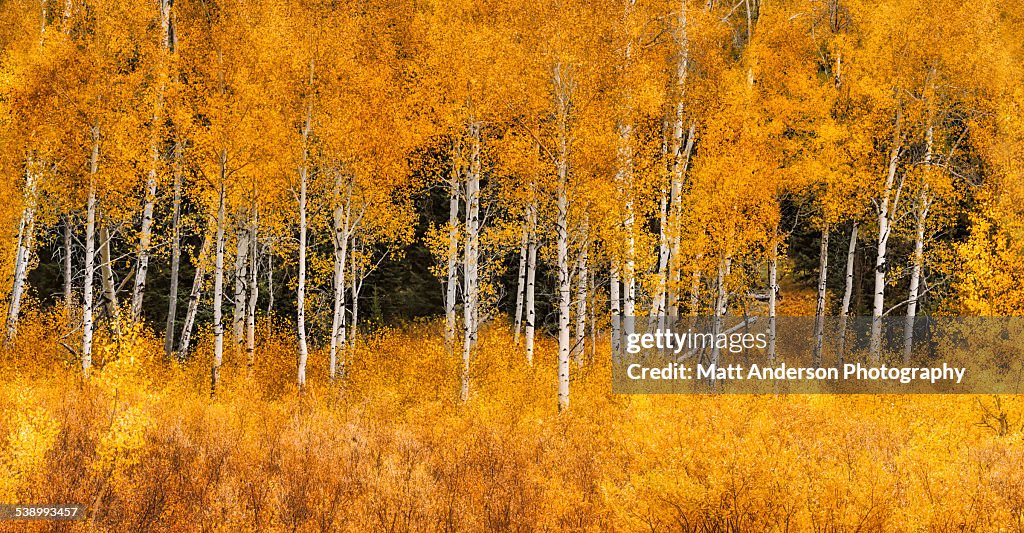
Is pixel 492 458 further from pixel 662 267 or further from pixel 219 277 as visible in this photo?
pixel 219 277

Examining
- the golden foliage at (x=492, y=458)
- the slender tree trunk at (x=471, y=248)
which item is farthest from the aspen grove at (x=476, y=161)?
the golden foliage at (x=492, y=458)

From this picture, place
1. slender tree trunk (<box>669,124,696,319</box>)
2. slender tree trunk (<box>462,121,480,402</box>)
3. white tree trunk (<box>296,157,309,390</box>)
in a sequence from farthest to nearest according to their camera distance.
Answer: slender tree trunk (<box>669,124,696,319</box>) < white tree trunk (<box>296,157,309,390</box>) < slender tree trunk (<box>462,121,480,402</box>)

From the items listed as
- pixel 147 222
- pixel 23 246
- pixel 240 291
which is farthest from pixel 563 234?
pixel 23 246

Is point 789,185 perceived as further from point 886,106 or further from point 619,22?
point 619,22

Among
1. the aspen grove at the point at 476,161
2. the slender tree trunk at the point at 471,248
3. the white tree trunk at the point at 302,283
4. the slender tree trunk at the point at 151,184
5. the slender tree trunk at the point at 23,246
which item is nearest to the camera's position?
the aspen grove at the point at 476,161

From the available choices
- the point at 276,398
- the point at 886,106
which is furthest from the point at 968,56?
the point at 276,398

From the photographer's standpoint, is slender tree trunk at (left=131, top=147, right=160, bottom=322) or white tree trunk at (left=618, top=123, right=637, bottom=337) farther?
slender tree trunk at (left=131, top=147, right=160, bottom=322)

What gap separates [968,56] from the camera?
1978cm

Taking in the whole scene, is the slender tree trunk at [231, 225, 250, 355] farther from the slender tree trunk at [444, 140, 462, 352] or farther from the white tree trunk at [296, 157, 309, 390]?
the slender tree trunk at [444, 140, 462, 352]

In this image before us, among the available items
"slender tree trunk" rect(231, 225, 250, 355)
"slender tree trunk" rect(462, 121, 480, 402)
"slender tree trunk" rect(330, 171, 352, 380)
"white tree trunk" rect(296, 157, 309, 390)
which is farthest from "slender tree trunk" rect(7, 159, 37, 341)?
"slender tree trunk" rect(462, 121, 480, 402)

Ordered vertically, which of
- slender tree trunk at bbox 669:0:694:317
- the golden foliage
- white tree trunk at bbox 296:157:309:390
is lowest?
the golden foliage

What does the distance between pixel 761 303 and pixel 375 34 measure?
17.4 m

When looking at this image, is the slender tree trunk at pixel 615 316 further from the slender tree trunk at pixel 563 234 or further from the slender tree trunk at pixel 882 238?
the slender tree trunk at pixel 882 238

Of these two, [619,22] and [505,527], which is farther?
[619,22]
